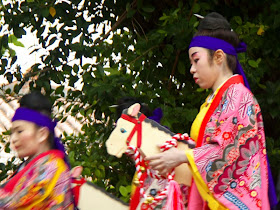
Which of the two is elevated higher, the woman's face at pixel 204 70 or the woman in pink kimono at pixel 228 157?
the woman's face at pixel 204 70

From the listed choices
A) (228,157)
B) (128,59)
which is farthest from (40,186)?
(128,59)

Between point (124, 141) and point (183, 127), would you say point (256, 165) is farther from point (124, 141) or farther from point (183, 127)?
point (183, 127)

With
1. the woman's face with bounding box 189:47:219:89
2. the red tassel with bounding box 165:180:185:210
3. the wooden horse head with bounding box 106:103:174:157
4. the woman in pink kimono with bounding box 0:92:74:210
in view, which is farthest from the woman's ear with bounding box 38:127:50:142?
the woman's face with bounding box 189:47:219:89

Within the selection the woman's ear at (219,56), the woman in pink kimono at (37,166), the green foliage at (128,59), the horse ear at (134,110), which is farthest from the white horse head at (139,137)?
the green foliage at (128,59)

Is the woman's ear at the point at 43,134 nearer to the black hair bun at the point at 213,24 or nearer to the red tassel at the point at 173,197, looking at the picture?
the red tassel at the point at 173,197

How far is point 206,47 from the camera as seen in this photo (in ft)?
10.7

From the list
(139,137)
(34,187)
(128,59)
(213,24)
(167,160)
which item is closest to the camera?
(34,187)

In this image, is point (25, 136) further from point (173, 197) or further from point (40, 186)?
point (173, 197)

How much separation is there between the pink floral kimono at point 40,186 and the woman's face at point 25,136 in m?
0.06

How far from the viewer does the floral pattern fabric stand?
3.04m

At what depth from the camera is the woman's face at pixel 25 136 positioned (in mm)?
3090

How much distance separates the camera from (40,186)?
9.74 ft

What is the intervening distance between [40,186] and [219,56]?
1032 mm

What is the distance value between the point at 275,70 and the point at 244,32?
47 cm
